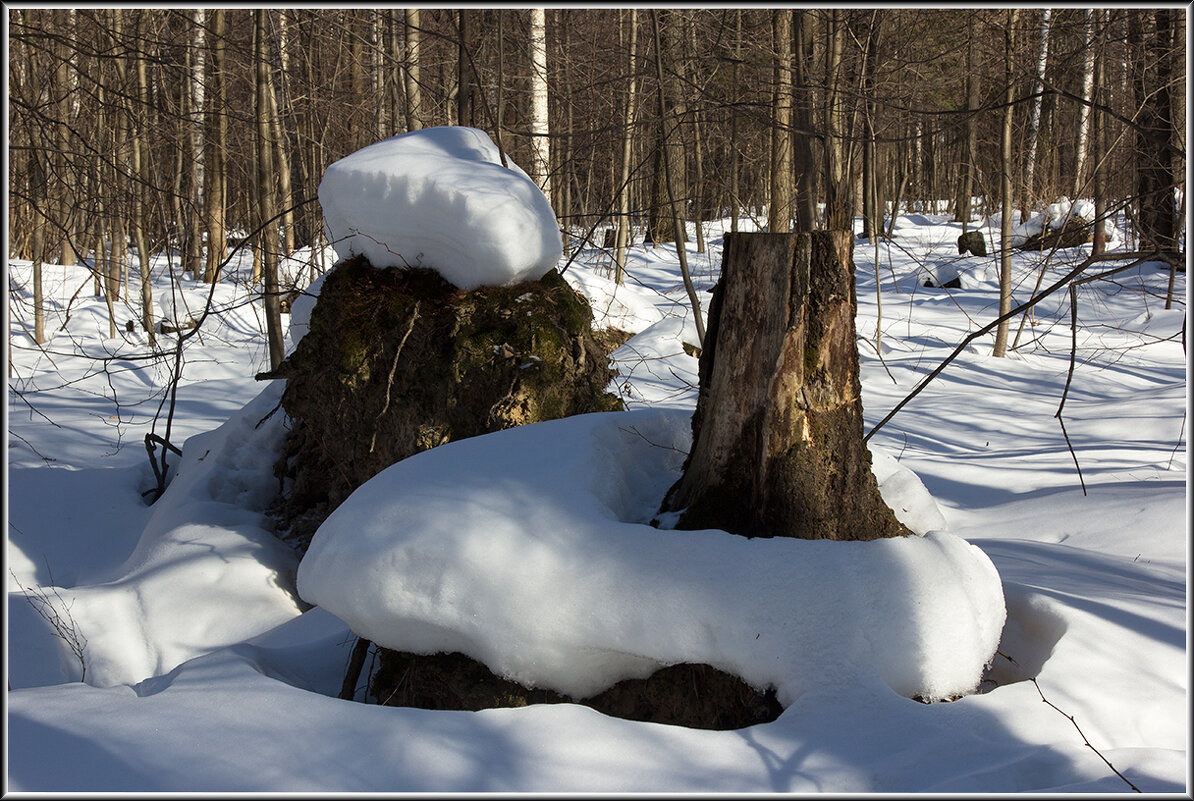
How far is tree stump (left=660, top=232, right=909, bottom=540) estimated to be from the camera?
2.97 metres

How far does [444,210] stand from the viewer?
405cm

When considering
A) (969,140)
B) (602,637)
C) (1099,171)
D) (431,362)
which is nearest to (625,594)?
(602,637)

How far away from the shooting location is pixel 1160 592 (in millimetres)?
3252

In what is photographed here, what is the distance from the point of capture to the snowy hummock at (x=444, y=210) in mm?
4043

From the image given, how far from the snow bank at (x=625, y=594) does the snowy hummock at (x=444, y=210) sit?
1.66 metres

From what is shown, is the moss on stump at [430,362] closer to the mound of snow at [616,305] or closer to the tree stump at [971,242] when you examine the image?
the mound of snow at [616,305]

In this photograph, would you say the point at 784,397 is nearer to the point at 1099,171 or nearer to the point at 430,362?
the point at 430,362

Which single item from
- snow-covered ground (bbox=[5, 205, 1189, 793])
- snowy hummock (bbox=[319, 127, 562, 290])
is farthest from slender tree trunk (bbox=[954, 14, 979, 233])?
snowy hummock (bbox=[319, 127, 562, 290])

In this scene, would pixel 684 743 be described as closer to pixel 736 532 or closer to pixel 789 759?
pixel 789 759

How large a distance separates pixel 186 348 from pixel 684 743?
10706mm

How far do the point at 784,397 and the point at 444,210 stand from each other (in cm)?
203

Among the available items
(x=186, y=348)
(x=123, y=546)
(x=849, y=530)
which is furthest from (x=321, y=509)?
(x=186, y=348)

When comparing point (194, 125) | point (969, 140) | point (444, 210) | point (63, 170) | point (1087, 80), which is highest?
point (1087, 80)

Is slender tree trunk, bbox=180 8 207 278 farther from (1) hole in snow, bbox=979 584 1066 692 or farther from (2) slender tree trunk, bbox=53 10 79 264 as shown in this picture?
(1) hole in snow, bbox=979 584 1066 692
